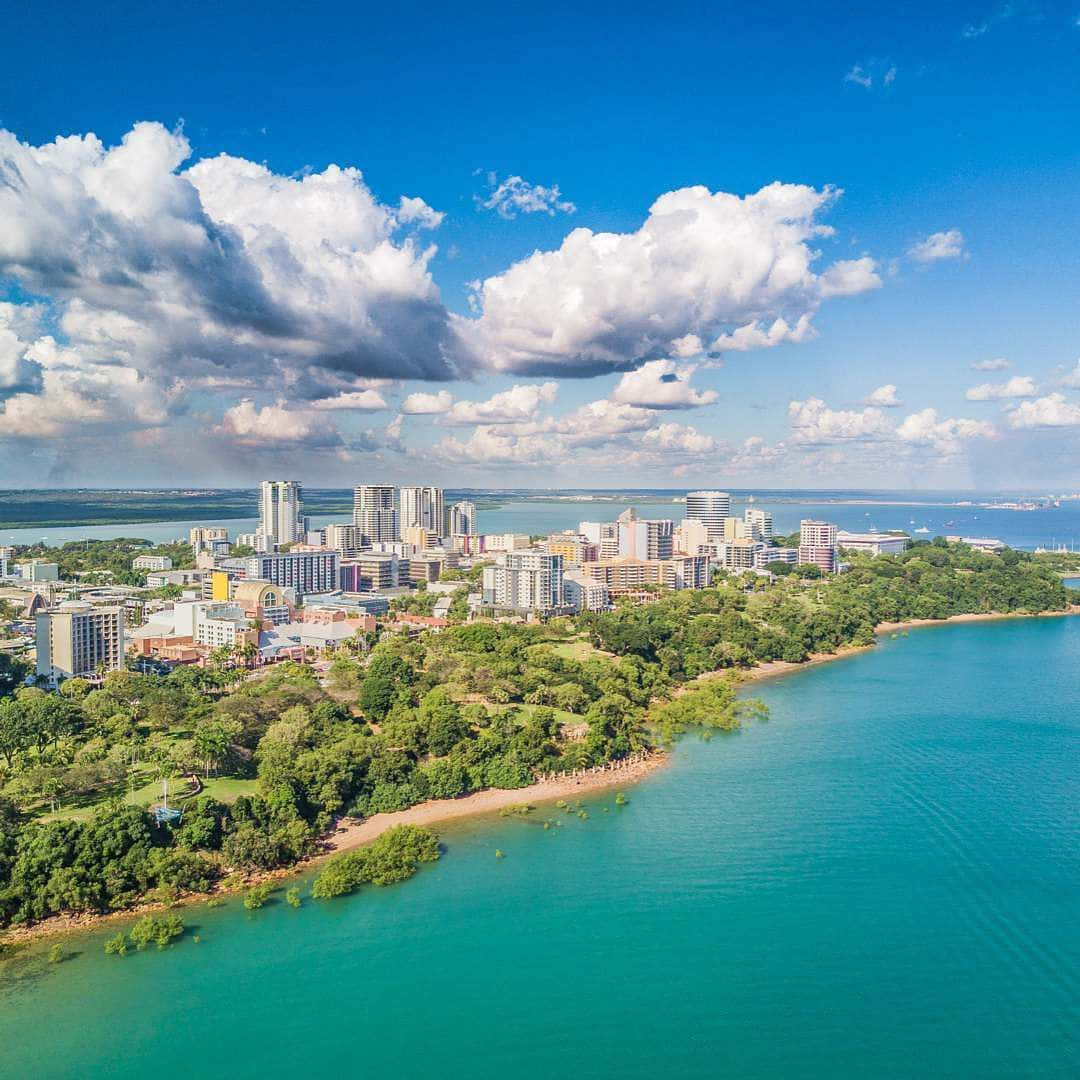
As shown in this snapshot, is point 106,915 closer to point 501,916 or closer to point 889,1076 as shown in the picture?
point 501,916

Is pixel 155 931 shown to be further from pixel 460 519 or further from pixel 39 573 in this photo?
pixel 460 519

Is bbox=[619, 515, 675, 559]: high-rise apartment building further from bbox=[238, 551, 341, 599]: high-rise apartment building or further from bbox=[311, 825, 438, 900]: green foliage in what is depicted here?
bbox=[311, 825, 438, 900]: green foliage

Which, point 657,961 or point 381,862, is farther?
point 381,862

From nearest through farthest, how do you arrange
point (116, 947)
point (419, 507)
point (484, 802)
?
point (116, 947), point (484, 802), point (419, 507)

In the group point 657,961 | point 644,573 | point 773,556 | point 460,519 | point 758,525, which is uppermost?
point 460,519

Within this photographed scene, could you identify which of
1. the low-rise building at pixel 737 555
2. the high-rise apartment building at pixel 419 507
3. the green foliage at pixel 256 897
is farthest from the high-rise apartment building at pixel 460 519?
the green foliage at pixel 256 897

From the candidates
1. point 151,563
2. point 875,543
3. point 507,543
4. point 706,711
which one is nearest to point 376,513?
point 507,543

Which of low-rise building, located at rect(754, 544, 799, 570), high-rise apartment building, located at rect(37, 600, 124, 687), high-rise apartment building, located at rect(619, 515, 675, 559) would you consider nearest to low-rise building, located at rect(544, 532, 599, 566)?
high-rise apartment building, located at rect(619, 515, 675, 559)
